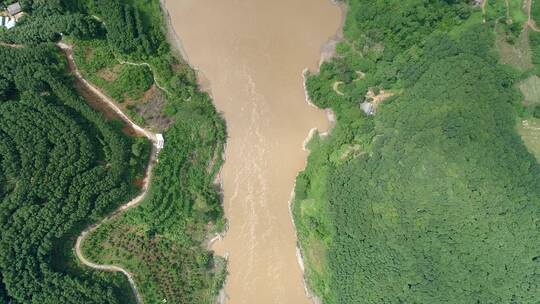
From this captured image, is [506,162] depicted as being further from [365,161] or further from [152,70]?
[152,70]

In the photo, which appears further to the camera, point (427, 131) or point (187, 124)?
point (187, 124)

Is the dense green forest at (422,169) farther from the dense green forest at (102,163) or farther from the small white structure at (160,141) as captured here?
the small white structure at (160,141)

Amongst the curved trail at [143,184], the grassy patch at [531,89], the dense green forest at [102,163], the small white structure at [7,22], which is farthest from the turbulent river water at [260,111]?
the grassy patch at [531,89]

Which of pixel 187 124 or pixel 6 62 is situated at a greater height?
pixel 6 62

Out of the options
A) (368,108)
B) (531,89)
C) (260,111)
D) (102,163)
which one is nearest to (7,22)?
(102,163)

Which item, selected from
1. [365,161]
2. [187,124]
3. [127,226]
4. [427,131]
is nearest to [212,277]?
[127,226]

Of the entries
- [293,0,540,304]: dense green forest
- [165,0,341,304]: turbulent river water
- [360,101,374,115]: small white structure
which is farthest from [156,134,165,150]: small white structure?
[360,101,374,115]: small white structure
